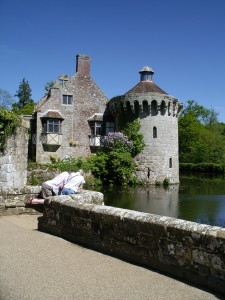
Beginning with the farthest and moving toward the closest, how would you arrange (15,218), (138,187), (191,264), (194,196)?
(138,187) → (194,196) → (15,218) → (191,264)

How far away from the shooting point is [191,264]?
3723 millimetres

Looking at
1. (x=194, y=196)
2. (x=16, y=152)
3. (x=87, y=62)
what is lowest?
(x=194, y=196)

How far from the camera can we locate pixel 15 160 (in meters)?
9.26

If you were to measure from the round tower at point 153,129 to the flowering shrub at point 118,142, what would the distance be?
5.00 feet

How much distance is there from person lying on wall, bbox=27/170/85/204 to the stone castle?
77.3 feet

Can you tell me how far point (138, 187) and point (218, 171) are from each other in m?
22.8

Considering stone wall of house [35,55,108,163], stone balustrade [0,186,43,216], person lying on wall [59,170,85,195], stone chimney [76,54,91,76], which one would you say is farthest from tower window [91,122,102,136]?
person lying on wall [59,170,85,195]

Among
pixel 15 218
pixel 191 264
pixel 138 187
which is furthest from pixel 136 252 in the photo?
pixel 138 187

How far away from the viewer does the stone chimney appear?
3297 centimetres

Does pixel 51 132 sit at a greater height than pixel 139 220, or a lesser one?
greater

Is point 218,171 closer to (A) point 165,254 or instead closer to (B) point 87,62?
(B) point 87,62

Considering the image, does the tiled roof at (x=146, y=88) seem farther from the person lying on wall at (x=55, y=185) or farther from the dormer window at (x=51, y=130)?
the person lying on wall at (x=55, y=185)

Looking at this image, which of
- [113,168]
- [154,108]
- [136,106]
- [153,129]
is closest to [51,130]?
[113,168]

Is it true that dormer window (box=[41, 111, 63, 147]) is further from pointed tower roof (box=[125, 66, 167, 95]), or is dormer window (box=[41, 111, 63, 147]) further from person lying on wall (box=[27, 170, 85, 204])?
person lying on wall (box=[27, 170, 85, 204])
